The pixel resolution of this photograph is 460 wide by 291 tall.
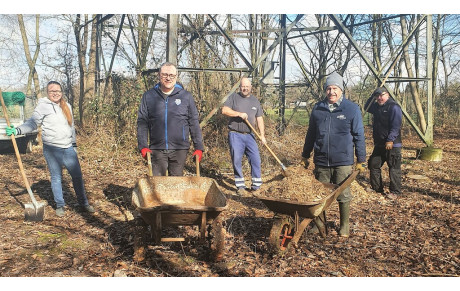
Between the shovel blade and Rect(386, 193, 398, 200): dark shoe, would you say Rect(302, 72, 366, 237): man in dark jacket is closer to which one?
Rect(386, 193, 398, 200): dark shoe

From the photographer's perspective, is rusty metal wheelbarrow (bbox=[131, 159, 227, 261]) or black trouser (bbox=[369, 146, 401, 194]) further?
black trouser (bbox=[369, 146, 401, 194])

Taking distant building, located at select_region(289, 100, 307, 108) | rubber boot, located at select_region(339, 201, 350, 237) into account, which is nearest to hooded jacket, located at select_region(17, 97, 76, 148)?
rubber boot, located at select_region(339, 201, 350, 237)

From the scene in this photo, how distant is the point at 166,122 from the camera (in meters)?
4.23

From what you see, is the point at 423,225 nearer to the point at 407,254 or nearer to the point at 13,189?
the point at 407,254

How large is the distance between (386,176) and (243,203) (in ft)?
12.9

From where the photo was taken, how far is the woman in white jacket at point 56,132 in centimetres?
468

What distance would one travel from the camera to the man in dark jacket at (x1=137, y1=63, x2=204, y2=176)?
4.20 m

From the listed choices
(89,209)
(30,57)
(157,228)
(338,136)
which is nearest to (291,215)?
(338,136)

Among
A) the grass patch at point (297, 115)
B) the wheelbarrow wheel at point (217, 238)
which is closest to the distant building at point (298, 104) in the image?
the grass patch at point (297, 115)

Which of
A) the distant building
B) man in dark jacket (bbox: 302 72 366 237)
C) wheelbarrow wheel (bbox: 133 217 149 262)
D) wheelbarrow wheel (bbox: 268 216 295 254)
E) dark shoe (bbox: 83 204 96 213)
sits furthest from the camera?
the distant building

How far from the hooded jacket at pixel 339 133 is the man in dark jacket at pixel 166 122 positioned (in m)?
1.48

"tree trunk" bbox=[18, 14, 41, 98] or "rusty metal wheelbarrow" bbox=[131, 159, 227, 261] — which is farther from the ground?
"tree trunk" bbox=[18, 14, 41, 98]

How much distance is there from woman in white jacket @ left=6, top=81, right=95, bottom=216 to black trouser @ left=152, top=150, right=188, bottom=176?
4.51 ft

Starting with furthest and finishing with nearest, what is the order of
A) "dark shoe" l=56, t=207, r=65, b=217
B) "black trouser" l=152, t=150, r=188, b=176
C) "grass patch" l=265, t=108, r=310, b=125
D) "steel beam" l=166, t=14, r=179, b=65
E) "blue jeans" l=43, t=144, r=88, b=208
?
"grass patch" l=265, t=108, r=310, b=125 < "steel beam" l=166, t=14, r=179, b=65 < "dark shoe" l=56, t=207, r=65, b=217 < "blue jeans" l=43, t=144, r=88, b=208 < "black trouser" l=152, t=150, r=188, b=176
